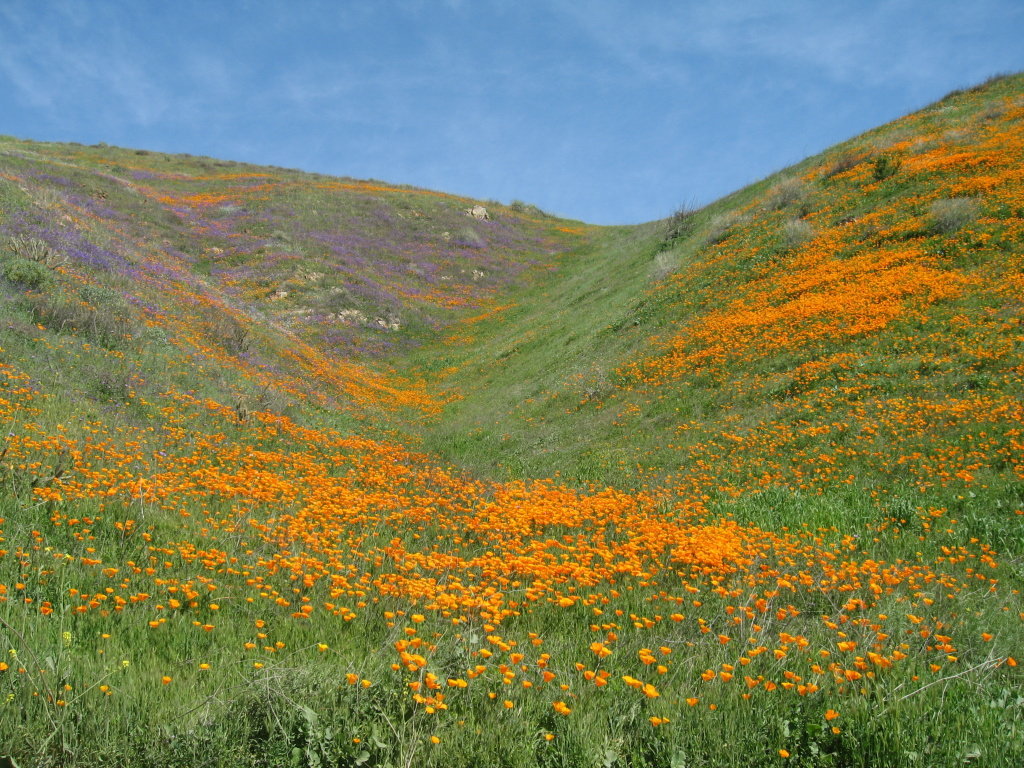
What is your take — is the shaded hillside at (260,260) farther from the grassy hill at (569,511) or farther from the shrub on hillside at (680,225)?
the shrub on hillside at (680,225)

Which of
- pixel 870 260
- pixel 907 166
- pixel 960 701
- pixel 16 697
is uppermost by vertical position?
pixel 907 166

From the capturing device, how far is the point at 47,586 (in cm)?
397

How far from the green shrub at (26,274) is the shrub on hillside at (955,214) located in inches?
952

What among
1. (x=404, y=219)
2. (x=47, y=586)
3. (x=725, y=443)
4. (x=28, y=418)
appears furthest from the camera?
(x=404, y=219)

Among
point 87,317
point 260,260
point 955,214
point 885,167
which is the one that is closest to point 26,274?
point 87,317

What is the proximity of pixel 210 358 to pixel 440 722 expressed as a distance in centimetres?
1441

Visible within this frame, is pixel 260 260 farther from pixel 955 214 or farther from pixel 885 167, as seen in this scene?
pixel 955 214

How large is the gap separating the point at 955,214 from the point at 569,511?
54.0 ft

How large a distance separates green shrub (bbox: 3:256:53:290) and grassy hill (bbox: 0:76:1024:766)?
3.2 inches

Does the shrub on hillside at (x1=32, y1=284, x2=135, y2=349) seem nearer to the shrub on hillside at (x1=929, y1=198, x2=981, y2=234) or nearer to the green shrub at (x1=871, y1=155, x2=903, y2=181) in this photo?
the shrub on hillside at (x1=929, y1=198, x2=981, y2=234)

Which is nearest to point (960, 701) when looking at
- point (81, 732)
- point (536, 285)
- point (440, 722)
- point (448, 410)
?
point (440, 722)

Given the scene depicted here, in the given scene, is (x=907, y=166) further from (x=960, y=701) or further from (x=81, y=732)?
(x=81, y=732)

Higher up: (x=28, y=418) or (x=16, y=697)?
(x=28, y=418)

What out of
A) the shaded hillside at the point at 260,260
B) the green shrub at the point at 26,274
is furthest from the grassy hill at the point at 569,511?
the shaded hillside at the point at 260,260
